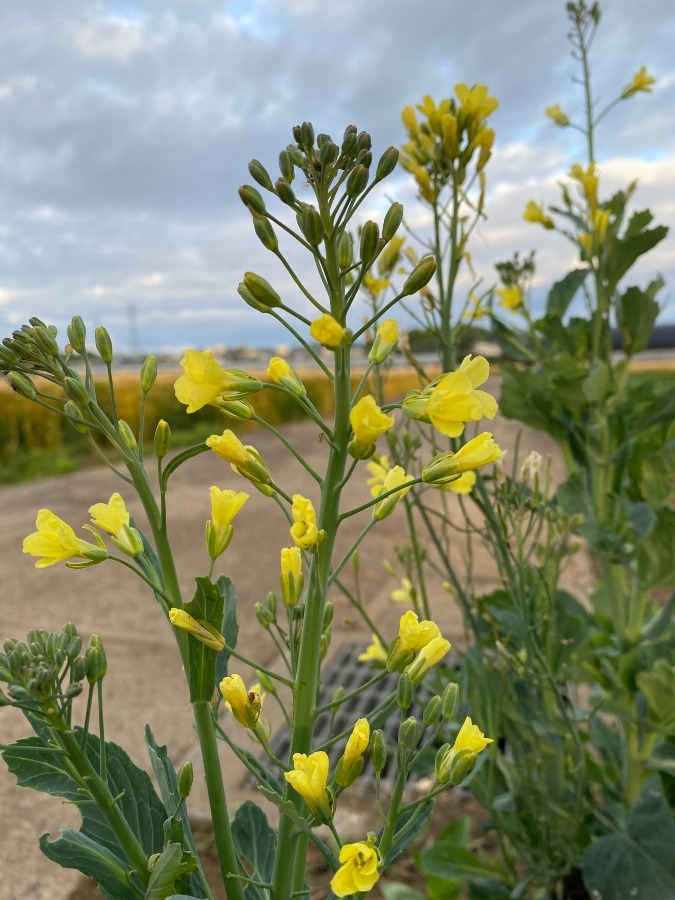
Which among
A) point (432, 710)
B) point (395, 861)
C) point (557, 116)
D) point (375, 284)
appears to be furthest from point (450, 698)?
point (557, 116)

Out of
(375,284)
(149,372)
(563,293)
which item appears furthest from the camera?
(563,293)

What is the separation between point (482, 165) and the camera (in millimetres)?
1463

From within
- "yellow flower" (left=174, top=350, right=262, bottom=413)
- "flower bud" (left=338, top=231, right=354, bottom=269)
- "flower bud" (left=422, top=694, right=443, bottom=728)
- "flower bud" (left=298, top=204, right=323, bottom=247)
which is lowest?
"flower bud" (left=422, top=694, right=443, bottom=728)

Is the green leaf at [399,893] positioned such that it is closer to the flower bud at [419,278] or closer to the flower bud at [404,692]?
the flower bud at [404,692]

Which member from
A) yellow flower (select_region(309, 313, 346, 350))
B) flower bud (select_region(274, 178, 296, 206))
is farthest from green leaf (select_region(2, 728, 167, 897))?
flower bud (select_region(274, 178, 296, 206))

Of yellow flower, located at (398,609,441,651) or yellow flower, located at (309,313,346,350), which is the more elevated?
yellow flower, located at (309,313,346,350)

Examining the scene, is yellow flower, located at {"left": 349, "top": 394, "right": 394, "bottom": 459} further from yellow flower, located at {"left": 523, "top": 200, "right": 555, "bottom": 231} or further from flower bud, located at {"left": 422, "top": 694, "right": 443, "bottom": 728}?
yellow flower, located at {"left": 523, "top": 200, "right": 555, "bottom": 231}

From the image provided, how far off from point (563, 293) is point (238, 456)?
1.42 m

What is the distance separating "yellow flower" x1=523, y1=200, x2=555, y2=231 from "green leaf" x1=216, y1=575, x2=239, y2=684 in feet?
5.44

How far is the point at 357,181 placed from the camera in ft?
2.32

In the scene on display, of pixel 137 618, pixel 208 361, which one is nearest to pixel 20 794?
pixel 137 618

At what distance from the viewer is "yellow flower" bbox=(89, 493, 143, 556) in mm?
791

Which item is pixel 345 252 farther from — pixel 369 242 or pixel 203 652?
pixel 203 652

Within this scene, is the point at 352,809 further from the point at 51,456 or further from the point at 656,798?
the point at 51,456
